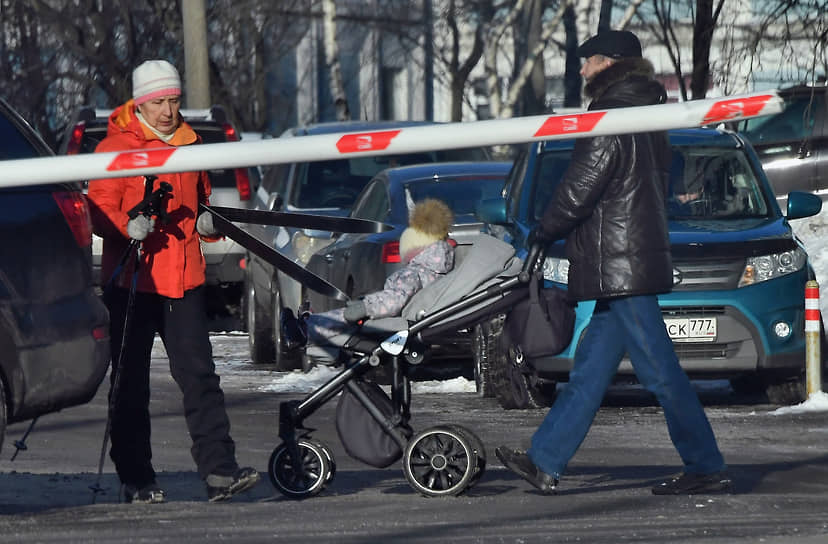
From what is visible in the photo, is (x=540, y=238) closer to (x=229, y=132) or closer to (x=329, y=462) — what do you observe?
(x=329, y=462)

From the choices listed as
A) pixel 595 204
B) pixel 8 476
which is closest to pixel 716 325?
pixel 595 204

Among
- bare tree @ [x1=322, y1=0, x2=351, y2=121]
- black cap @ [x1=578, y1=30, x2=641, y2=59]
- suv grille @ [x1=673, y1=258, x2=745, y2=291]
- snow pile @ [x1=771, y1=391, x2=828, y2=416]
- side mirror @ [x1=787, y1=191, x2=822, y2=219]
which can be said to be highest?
bare tree @ [x1=322, y1=0, x2=351, y2=121]

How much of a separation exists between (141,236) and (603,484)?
2283 millimetres

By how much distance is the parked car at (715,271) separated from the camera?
34.8ft

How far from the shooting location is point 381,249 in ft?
39.1

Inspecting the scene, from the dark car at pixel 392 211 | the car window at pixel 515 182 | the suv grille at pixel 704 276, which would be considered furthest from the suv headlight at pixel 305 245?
the suv grille at pixel 704 276

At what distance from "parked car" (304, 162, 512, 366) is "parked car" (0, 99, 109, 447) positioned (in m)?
4.82

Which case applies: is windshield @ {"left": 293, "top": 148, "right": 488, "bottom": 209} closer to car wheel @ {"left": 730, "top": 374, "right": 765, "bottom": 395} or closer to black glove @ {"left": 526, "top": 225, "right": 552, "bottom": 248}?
car wheel @ {"left": 730, "top": 374, "right": 765, "bottom": 395}

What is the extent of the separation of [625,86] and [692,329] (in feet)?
11.1

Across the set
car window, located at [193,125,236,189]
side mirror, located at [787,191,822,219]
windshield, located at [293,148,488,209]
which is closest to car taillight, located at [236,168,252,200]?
car window, located at [193,125,236,189]

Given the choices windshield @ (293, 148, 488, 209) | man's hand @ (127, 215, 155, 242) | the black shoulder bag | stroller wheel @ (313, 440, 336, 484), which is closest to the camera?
man's hand @ (127, 215, 155, 242)

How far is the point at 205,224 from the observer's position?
24.1 ft

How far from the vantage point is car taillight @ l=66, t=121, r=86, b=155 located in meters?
16.2

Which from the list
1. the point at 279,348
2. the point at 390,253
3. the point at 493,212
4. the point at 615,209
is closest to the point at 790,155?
the point at 279,348
